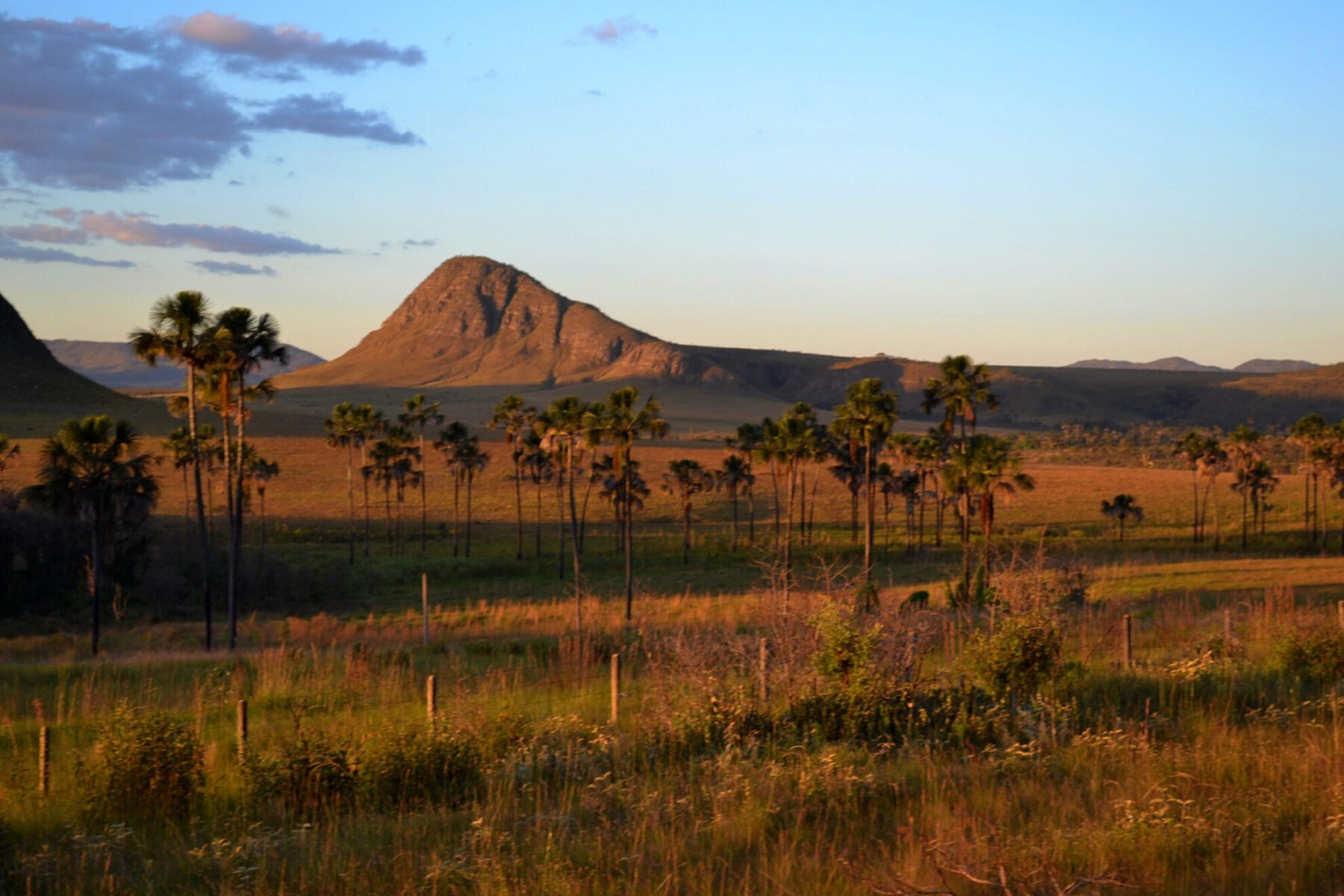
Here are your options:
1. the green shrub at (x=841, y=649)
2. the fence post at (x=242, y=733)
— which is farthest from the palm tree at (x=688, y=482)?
the fence post at (x=242, y=733)

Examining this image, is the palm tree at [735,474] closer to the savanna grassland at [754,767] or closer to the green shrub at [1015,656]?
the savanna grassland at [754,767]

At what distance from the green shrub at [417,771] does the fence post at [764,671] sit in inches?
109

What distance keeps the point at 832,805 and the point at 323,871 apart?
335 centimetres

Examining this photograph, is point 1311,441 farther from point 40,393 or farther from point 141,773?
point 40,393

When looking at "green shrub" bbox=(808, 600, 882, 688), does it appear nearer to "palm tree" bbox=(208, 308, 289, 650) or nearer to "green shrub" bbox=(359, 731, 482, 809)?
"green shrub" bbox=(359, 731, 482, 809)

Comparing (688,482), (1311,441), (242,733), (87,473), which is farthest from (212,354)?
(1311,441)

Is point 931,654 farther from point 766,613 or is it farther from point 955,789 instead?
point 955,789

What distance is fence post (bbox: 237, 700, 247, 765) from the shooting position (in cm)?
934

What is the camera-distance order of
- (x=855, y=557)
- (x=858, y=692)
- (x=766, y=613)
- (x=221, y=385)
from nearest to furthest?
(x=858, y=692) < (x=766, y=613) < (x=221, y=385) < (x=855, y=557)

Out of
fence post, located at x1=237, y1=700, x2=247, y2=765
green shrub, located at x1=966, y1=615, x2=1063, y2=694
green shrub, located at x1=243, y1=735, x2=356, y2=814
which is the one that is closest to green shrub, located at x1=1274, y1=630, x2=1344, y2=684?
green shrub, located at x1=966, y1=615, x2=1063, y2=694

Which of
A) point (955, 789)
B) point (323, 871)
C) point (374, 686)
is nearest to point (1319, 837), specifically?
point (955, 789)

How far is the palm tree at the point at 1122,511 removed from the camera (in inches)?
3150

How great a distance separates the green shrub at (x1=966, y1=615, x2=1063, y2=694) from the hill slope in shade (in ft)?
421

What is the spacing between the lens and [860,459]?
270 feet
